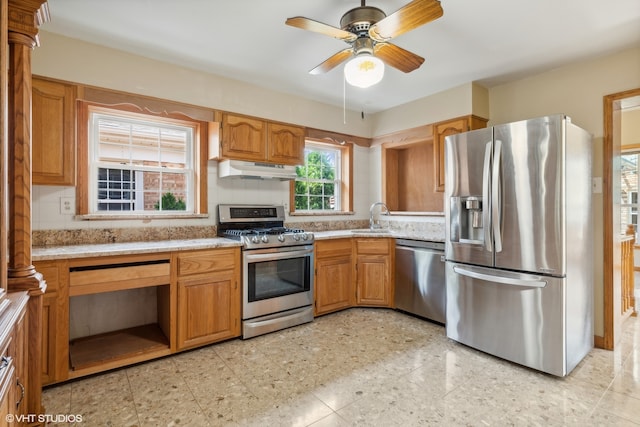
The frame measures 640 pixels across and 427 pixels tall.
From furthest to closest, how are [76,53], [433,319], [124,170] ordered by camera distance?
[433,319] → [124,170] → [76,53]

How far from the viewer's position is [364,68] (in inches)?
75.7

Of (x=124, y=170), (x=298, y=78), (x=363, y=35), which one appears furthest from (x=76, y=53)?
(x=363, y=35)

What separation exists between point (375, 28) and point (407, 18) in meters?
0.22

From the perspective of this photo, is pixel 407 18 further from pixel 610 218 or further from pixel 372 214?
pixel 372 214

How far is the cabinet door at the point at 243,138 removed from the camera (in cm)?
313

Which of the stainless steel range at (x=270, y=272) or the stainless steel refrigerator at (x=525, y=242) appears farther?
the stainless steel range at (x=270, y=272)

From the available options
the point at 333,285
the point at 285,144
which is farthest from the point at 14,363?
the point at 285,144

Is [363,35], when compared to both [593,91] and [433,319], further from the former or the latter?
[433,319]

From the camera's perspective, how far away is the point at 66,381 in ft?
7.10

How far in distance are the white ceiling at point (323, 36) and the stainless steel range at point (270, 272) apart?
4.83ft

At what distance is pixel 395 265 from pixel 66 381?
9.82ft

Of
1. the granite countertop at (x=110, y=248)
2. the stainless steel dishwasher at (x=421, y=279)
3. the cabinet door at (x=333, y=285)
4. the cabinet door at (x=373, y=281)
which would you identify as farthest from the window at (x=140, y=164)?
the stainless steel dishwasher at (x=421, y=279)

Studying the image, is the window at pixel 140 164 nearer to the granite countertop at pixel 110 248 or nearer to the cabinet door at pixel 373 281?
the granite countertop at pixel 110 248
